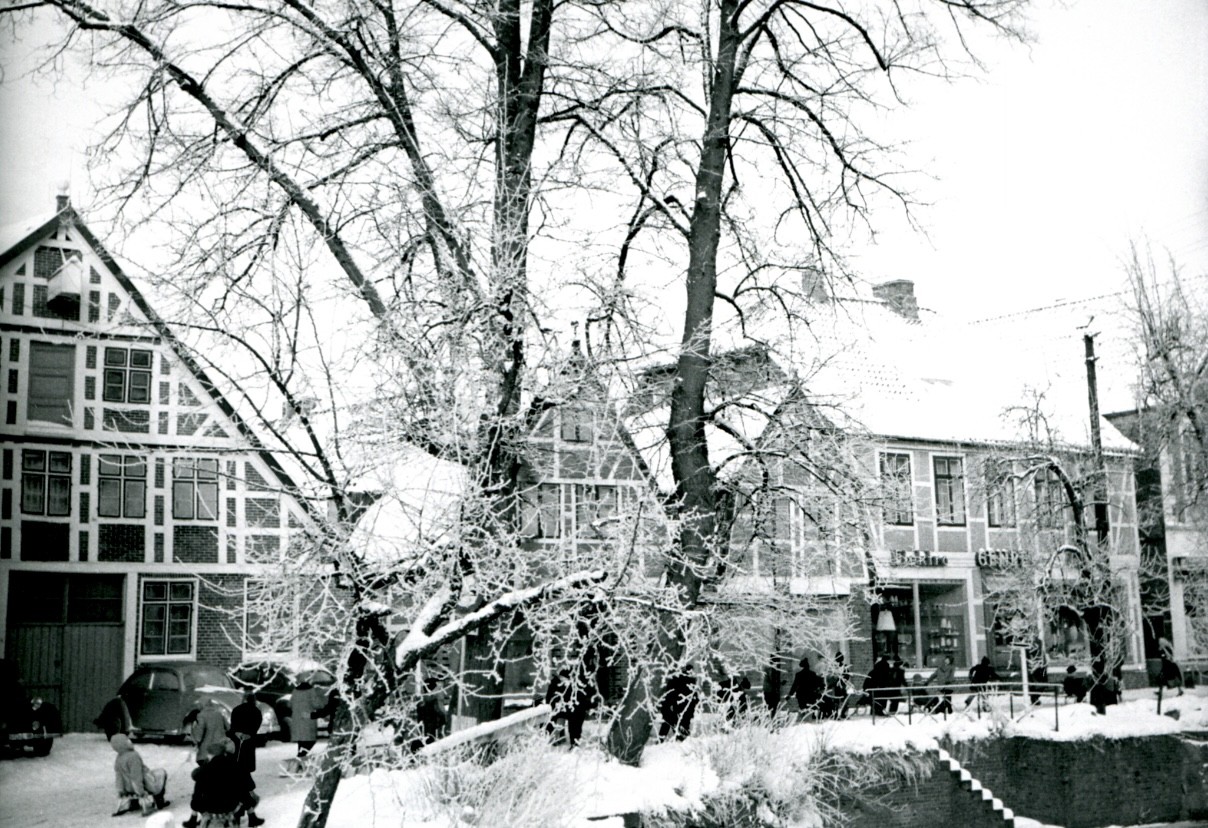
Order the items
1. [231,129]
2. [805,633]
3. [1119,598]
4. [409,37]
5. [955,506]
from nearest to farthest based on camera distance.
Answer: [231,129]
[409,37]
[805,633]
[1119,598]
[955,506]

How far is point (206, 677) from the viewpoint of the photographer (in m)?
17.4

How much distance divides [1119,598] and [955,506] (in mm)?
4878

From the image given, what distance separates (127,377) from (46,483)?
70.2 inches

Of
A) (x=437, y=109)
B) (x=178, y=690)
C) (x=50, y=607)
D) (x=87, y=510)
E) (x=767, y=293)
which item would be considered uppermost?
(x=437, y=109)

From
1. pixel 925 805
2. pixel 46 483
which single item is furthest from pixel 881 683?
pixel 46 483

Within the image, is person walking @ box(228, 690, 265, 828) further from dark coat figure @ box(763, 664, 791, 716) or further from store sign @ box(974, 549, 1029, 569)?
store sign @ box(974, 549, 1029, 569)

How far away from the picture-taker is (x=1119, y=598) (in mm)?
22438

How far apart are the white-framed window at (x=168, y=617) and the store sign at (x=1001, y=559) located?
47.5ft

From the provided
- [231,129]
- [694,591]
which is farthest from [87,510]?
[694,591]

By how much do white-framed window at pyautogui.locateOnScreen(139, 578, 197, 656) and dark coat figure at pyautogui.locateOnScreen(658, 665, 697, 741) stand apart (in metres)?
7.27

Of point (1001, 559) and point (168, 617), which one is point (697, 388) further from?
point (1001, 559)

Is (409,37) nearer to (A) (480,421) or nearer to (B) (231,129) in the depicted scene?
(B) (231,129)

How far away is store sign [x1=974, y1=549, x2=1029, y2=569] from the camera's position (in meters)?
23.6

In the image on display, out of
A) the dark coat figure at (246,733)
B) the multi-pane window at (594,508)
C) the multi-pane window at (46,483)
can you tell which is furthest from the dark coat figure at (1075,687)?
the multi-pane window at (46,483)
